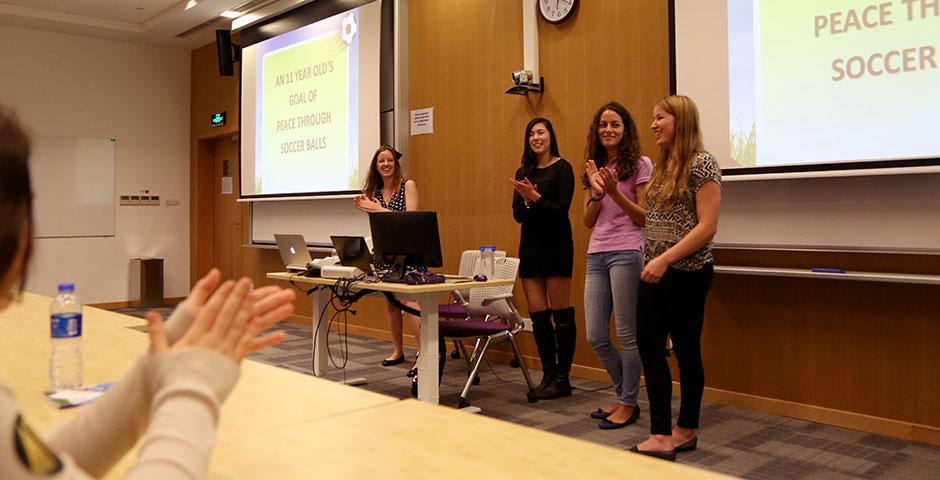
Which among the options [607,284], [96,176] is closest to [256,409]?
[607,284]

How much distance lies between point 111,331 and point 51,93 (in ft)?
22.5

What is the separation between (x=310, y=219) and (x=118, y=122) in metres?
3.26

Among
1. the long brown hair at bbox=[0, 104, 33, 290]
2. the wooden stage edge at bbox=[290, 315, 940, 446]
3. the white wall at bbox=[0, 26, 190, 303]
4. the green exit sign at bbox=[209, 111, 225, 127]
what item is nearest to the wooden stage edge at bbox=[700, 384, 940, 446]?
the wooden stage edge at bbox=[290, 315, 940, 446]

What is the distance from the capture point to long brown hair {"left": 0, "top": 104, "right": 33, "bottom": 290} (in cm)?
61

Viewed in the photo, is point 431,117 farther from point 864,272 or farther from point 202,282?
point 202,282

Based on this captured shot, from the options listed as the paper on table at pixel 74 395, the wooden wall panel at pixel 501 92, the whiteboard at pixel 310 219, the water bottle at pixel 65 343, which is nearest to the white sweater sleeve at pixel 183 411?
the paper on table at pixel 74 395

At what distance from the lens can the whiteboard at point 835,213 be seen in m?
3.04

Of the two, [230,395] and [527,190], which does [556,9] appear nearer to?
[527,190]

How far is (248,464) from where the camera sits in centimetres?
102

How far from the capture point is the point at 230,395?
4.15 feet

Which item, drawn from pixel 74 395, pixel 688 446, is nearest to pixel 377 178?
pixel 688 446

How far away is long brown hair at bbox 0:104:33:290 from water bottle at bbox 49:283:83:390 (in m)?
0.86

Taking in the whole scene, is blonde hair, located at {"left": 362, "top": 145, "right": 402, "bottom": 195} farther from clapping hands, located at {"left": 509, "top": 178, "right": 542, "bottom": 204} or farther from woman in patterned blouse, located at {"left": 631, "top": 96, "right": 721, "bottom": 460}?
woman in patterned blouse, located at {"left": 631, "top": 96, "right": 721, "bottom": 460}

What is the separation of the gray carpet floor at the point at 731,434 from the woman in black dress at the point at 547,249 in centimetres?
24
